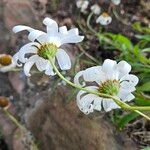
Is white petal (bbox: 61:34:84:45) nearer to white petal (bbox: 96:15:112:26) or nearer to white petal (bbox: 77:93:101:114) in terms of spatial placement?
white petal (bbox: 77:93:101:114)

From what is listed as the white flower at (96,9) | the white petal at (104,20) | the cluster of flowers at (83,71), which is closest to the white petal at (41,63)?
the cluster of flowers at (83,71)

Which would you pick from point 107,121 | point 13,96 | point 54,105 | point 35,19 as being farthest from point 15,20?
point 107,121

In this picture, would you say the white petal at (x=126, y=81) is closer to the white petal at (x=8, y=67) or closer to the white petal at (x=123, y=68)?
the white petal at (x=123, y=68)

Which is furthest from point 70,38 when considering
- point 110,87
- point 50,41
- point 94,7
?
point 94,7

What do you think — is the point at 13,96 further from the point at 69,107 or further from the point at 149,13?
the point at 149,13

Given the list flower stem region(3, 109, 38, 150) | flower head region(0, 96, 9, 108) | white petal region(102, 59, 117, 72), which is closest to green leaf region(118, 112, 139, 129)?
flower stem region(3, 109, 38, 150)

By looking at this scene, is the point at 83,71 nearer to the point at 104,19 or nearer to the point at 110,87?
the point at 110,87
